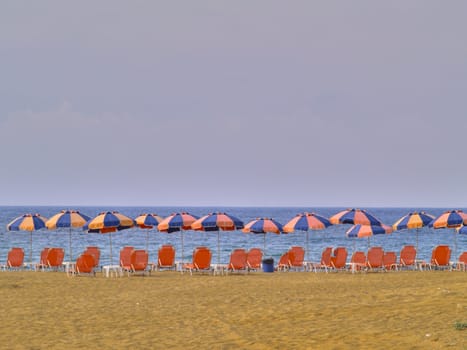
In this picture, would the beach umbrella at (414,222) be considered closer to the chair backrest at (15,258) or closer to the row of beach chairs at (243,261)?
the row of beach chairs at (243,261)

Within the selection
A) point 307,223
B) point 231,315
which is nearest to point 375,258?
point 307,223

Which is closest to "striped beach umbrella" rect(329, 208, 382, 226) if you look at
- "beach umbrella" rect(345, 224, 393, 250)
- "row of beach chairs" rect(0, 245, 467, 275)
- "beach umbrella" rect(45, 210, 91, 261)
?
"beach umbrella" rect(345, 224, 393, 250)

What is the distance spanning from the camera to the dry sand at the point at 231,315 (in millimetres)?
9648

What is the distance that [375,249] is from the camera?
2162 cm

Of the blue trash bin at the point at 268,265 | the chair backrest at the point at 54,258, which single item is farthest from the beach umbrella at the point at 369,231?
the chair backrest at the point at 54,258

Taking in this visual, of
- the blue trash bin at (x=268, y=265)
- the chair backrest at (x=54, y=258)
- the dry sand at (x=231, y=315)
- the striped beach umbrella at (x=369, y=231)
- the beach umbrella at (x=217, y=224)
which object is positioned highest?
the beach umbrella at (x=217, y=224)

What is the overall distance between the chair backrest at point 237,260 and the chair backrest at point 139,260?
8.61ft

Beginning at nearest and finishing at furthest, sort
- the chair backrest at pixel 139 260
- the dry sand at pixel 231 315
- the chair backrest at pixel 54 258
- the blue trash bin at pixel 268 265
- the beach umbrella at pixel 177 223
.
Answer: the dry sand at pixel 231 315, the chair backrest at pixel 139 260, the beach umbrella at pixel 177 223, the blue trash bin at pixel 268 265, the chair backrest at pixel 54 258

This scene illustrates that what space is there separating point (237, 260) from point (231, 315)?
902 centimetres

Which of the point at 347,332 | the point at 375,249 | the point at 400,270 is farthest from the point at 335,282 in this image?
the point at 347,332

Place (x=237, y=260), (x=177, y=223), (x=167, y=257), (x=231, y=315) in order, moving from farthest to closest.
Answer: (x=177, y=223), (x=167, y=257), (x=237, y=260), (x=231, y=315)

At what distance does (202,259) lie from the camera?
2108 centimetres

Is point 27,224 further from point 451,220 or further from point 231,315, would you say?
point 451,220

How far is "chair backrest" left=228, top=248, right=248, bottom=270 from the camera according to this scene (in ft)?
69.4
